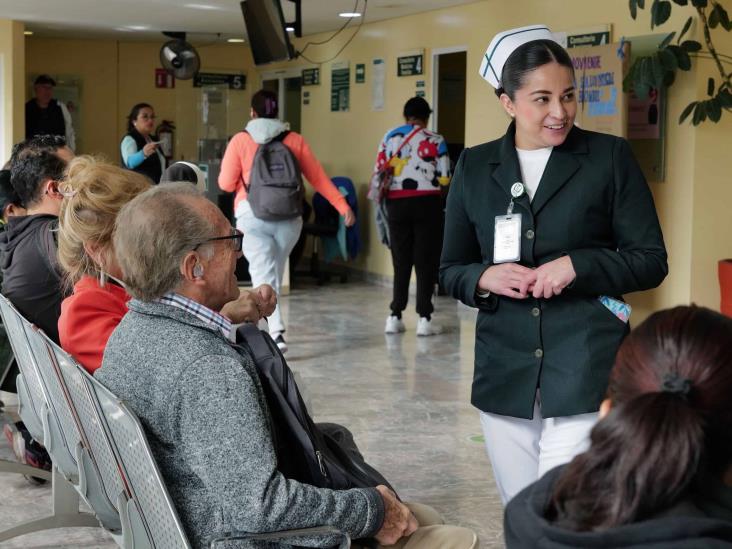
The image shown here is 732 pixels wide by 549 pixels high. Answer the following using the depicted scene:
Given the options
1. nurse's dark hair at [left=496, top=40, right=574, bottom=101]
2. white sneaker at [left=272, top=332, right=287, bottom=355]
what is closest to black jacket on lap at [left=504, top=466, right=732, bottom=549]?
nurse's dark hair at [left=496, top=40, right=574, bottom=101]

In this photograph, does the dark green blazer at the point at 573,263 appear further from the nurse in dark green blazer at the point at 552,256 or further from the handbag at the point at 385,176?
the handbag at the point at 385,176

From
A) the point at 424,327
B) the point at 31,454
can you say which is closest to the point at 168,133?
the point at 424,327

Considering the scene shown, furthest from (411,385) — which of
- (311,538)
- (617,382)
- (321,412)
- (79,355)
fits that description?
(617,382)

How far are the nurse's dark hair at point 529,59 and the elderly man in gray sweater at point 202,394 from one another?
2.22 ft

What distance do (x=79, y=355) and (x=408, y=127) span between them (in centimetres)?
514

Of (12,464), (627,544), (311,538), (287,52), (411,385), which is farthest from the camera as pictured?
(287,52)

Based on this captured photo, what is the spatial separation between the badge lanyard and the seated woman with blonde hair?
2.26 feet

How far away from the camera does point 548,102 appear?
229 cm

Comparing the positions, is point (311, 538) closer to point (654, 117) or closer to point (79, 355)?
point (79, 355)

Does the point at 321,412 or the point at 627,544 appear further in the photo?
the point at 321,412

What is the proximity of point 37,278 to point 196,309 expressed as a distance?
5.46 ft

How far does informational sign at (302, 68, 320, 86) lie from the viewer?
12.4m

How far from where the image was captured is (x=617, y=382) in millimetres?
1245

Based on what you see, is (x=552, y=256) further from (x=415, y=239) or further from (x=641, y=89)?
(x=415, y=239)
